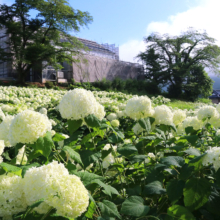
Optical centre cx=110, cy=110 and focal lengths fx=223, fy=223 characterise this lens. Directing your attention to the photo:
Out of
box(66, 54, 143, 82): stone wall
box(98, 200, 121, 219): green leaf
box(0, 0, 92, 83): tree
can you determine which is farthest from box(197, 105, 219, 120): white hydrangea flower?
box(66, 54, 143, 82): stone wall

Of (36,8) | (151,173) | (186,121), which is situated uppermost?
(36,8)

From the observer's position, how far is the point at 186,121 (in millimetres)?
1767

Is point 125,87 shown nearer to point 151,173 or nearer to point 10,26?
point 10,26

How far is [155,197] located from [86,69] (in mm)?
20670

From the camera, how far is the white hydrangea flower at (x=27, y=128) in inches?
36.1

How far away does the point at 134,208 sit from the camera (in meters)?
0.83

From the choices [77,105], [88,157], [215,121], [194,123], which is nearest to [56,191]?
[88,157]

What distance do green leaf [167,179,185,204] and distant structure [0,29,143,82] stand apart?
17.0 m

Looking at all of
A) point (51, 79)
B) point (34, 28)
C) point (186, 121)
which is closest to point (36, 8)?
point (34, 28)

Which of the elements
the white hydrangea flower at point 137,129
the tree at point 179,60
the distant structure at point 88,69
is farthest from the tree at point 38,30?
the white hydrangea flower at point 137,129

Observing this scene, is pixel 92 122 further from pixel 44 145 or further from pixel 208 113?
pixel 208 113

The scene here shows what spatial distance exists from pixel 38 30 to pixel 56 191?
62.6ft

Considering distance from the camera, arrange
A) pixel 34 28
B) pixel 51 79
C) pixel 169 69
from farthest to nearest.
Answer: pixel 169 69
pixel 51 79
pixel 34 28

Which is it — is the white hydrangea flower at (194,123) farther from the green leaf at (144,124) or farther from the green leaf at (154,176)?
the green leaf at (154,176)
